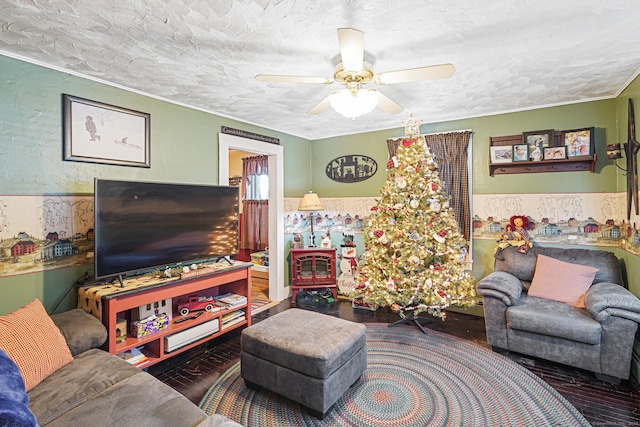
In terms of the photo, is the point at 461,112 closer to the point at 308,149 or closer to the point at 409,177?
the point at 409,177

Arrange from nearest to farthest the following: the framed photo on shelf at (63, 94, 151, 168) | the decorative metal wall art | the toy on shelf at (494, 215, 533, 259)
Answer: the framed photo on shelf at (63, 94, 151, 168) → the decorative metal wall art → the toy on shelf at (494, 215, 533, 259)

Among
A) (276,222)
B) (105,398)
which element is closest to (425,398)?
(105,398)

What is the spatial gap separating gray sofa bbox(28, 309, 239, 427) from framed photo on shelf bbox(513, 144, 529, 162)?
146 inches

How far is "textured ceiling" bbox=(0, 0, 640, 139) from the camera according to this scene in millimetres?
1639

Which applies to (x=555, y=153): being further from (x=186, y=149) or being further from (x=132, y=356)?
(x=132, y=356)

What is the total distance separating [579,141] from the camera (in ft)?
10.3

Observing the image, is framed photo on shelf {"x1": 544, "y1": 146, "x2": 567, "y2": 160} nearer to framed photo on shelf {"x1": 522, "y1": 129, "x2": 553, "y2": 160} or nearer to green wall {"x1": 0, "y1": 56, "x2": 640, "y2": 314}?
framed photo on shelf {"x1": 522, "y1": 129, "x2": 553, "y2": 160}

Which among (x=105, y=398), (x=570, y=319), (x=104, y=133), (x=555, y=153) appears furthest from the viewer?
(x=555, y=153)

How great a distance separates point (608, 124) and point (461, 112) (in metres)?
1.40

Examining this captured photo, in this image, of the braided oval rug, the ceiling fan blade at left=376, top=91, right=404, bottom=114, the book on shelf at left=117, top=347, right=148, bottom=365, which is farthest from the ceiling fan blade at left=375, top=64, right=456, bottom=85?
the book on shelf at left=117, top=347, right=148, bottom=365

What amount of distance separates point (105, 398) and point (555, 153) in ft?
14.1

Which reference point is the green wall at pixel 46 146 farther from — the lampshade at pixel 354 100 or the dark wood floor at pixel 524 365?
the lampshade at pixel 354 100

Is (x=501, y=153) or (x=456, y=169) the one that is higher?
(x=501, y=153)

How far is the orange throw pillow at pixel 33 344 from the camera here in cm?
156
